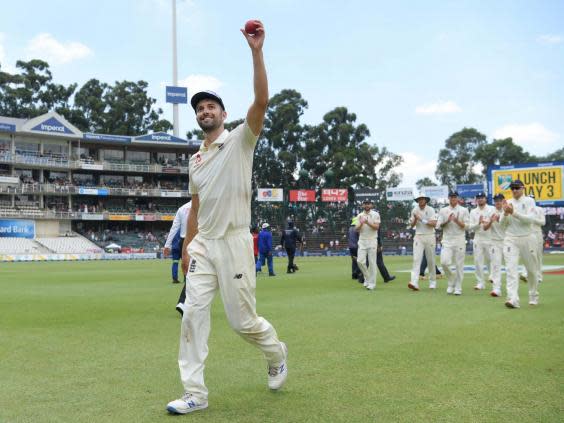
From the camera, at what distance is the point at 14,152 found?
5669cm

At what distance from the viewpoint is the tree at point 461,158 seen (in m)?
75.8

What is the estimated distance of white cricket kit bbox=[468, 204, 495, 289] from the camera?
43.8 feet

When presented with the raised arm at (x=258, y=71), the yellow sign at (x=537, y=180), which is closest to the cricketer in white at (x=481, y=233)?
the raised arm at (x=258, y=71)

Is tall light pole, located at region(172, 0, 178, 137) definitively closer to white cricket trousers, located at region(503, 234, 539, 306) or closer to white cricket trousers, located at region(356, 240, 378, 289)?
white cricket trousers, located at region(356, 240, 378, 289)

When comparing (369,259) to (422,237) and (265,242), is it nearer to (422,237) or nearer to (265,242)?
(422,237)

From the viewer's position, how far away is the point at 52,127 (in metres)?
58.2

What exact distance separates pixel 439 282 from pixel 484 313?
23.5 ft

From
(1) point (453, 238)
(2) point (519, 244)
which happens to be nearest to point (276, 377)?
(2) point (519, 244)

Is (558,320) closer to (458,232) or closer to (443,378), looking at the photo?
(443,378)

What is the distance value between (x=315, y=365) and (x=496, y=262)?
870cm

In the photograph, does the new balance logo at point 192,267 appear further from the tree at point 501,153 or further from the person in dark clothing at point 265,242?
the tree at point 501,153

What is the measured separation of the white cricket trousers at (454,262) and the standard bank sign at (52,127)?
5310cm

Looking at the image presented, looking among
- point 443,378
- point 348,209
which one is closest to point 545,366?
point 443,378

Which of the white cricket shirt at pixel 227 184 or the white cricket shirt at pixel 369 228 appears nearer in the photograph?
the white cricket shirt at pixel 227 184
